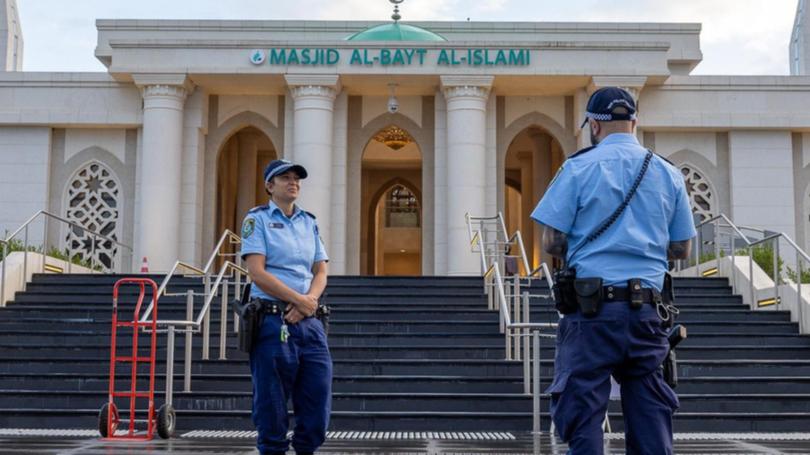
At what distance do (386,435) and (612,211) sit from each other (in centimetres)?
570

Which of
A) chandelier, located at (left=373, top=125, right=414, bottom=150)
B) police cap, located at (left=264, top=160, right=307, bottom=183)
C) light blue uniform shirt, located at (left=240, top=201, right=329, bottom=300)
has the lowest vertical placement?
light blue uniform shirt, located at (left=240, top=201, right=329, bottom=300)

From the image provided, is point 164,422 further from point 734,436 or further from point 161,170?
point 161,170

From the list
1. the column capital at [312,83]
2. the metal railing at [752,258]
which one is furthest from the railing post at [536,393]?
the column capital at [312,83]

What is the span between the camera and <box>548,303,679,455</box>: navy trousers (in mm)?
3879

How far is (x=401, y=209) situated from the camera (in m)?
42.0

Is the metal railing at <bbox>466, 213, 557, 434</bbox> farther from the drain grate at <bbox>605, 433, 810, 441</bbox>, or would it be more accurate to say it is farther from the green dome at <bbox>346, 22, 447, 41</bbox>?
the green dome at <bbox>346, 22, 447, 41</bbox>

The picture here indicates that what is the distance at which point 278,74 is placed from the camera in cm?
2189

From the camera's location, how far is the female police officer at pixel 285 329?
5422mm

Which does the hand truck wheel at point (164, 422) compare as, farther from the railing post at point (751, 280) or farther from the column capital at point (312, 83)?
the column capital at point (312, 83)

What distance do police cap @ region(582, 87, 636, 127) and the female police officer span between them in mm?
1991

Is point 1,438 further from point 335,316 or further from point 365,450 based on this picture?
point 335,316

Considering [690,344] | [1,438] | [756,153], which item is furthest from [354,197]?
[1,438]

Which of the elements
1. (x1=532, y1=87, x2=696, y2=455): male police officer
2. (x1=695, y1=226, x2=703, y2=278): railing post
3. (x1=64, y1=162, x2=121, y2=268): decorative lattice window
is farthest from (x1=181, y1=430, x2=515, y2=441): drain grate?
(x1=64, y1=162, x2=121, y2=268): decorative lattice window

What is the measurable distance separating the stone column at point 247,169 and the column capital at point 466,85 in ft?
27.9
